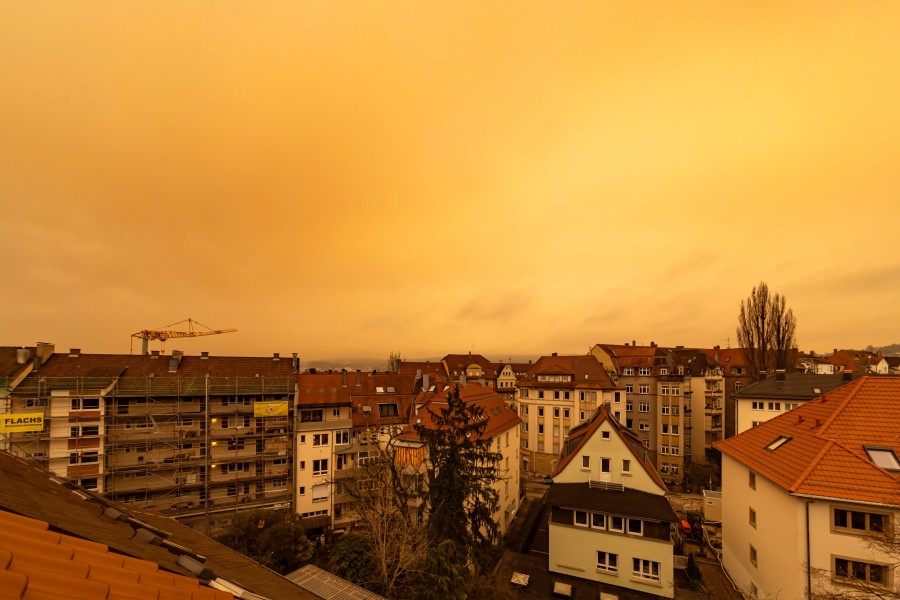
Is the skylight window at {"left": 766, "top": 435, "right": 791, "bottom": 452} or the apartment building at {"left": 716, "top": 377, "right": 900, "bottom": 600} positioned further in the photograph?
the skylight window at {"left": 766, "top": 435, "right": 791, "bottom": 452}

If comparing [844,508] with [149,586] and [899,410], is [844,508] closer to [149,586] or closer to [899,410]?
[899,410]

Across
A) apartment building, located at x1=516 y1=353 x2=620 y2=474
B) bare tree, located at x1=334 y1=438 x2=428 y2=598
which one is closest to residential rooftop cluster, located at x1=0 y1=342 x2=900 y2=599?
apartment building, located at x1=516 y1=353 x2=620 y2=474

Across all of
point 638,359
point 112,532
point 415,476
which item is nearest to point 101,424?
point 415,476

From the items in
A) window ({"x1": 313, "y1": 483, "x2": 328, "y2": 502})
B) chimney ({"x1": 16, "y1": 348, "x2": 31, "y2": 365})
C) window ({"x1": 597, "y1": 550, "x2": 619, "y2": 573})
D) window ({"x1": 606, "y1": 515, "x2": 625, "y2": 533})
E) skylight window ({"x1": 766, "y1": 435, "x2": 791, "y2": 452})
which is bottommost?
window ({"x1": 313, "y1": 483, "x2": 328, "y2": 502})

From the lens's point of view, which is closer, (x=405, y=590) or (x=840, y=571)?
(x=840, y=571)

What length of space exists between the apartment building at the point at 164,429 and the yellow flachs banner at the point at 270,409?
3.6 inches

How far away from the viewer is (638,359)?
175 ft

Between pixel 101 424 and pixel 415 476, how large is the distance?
27891 mm

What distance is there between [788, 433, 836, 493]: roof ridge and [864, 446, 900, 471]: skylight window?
1229 mm

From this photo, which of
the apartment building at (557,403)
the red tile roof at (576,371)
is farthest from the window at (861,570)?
the red tile roof at (576,371)

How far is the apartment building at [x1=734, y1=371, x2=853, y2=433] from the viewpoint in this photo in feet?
105

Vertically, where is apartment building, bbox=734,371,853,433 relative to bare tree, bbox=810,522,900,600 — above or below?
above

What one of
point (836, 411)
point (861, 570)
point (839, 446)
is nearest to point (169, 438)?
point (861, 570)

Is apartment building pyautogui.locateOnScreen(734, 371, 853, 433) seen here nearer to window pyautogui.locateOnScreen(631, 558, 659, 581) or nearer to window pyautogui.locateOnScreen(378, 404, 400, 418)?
window pyautogui.locateOnScreen(631, 558, 659, 581)
